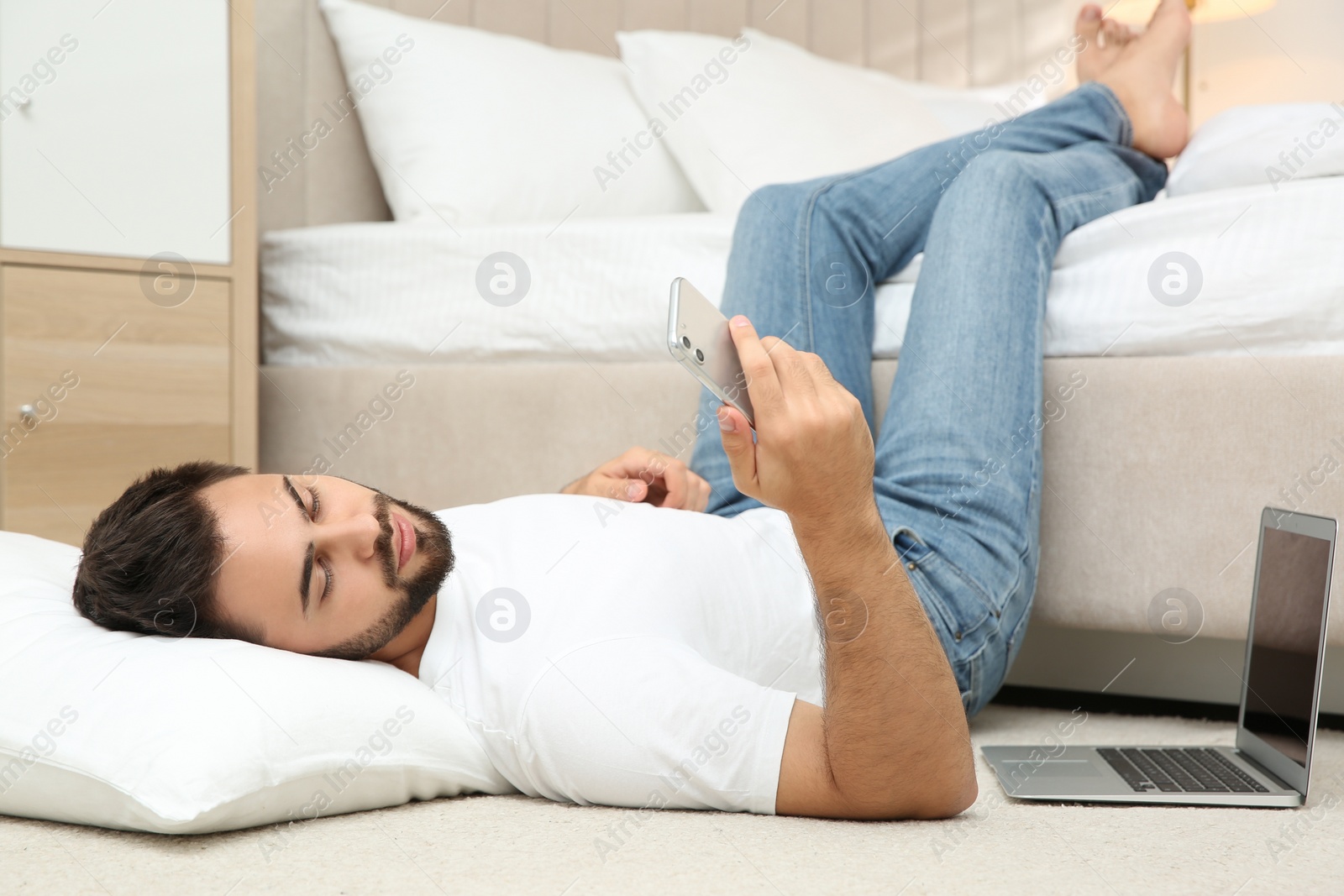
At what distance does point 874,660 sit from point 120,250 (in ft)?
4.12

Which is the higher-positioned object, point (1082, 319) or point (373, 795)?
point (1082, 319)

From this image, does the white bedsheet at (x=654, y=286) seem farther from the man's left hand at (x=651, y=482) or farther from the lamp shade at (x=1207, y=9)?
the lamp shade at (x=1207, y=9)

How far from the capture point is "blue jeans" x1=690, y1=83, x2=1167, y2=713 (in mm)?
1042

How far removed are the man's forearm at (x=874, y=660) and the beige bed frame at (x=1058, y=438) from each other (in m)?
0.48

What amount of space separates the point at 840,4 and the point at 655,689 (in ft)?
7.73

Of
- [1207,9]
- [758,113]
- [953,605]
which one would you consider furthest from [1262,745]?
[1207,9]

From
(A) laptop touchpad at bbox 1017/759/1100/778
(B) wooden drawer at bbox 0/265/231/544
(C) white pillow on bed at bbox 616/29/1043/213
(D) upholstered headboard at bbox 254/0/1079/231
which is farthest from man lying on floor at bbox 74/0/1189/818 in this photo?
(D) upholstered headboard at bbox 254/0/1079/231

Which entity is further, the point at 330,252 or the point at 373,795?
the point at 330,252

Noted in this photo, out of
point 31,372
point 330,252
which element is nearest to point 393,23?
point 330,252

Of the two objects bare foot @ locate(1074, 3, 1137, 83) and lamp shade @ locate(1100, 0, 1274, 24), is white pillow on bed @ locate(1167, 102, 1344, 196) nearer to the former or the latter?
bare foot @ locate(1074, 3, 1137, 83)

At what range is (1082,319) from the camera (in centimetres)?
118

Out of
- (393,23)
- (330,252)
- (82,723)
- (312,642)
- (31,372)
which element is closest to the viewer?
(82,723)

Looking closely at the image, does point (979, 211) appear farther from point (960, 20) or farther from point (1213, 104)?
point (1213, 104)

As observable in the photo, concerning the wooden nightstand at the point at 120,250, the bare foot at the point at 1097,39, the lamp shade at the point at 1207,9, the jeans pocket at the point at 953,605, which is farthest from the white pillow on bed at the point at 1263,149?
the lamp shade at the point at 1207,9
